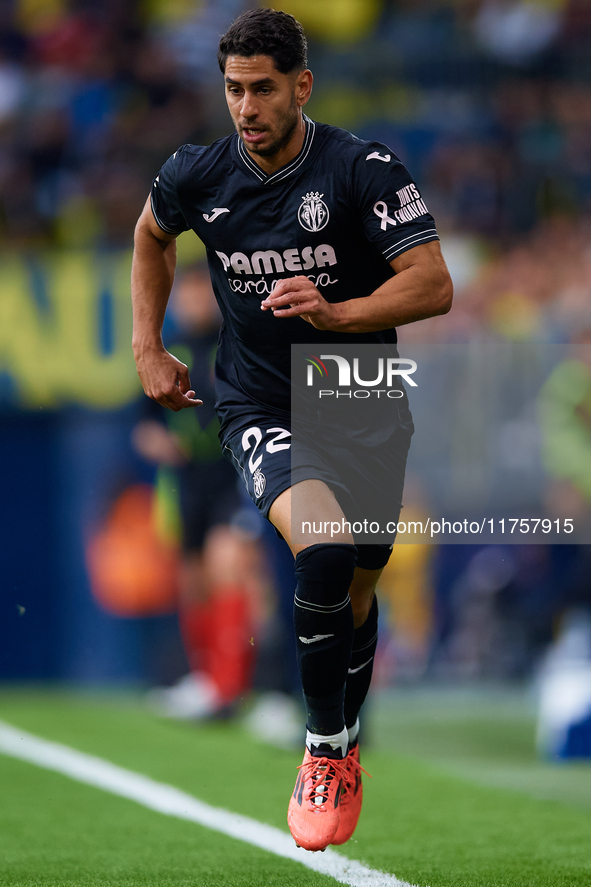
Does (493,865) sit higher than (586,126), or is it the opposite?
(586,126)

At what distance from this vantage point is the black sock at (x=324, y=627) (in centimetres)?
342

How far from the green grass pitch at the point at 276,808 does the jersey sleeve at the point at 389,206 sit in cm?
189

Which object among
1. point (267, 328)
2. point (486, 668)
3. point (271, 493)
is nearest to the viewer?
point (271, 493)

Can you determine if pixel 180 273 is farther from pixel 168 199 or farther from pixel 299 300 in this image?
pixel 299 300

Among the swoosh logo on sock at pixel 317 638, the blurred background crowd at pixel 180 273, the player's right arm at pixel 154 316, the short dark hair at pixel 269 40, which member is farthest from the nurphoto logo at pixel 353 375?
the blurred background crowd at pixel 180 273

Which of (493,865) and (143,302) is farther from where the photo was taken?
(143,302)

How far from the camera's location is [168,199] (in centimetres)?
385

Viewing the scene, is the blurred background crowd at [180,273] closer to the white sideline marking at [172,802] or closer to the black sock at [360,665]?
the white sideline marking at [172,802]

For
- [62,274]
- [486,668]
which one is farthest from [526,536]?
[62,274]

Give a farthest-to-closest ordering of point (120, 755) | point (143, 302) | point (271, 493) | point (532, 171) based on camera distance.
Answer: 1. point (532, 171)
2. point (120, 755)
3. point (143, 302)
4. point (271, 493)

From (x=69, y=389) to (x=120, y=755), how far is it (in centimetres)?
389

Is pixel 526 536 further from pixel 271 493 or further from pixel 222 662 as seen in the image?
pixel 271 493

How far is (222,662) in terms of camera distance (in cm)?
739

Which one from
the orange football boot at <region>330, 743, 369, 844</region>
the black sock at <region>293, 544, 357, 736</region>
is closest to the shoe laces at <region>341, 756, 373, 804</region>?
the orange football boot at <region>330, 743, 369, 844</region>
